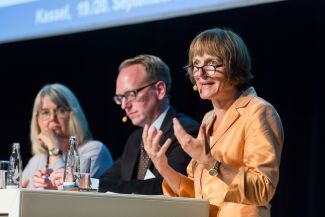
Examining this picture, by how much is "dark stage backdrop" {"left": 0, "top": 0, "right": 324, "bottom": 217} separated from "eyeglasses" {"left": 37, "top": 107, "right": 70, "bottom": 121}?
1078 mm

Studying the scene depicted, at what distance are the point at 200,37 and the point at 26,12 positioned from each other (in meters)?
2.85

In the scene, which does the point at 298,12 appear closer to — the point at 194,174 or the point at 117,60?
the point at 117,60

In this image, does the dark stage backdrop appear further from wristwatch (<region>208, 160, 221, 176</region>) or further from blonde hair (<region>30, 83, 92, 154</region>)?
wristwatch (<region>208, 160, 221, 176</region>)

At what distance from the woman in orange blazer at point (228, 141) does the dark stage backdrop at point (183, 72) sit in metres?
1.88

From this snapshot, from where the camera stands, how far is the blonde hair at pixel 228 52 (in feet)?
9.05

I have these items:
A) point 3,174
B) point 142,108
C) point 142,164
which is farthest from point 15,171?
point 142,108

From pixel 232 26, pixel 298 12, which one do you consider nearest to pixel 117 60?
pixel 232 26

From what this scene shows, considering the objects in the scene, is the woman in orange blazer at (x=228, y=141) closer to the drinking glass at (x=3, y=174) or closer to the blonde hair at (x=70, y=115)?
the drinking glass at (x=3, y=174)

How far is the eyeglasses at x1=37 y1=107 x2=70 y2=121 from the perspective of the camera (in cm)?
459

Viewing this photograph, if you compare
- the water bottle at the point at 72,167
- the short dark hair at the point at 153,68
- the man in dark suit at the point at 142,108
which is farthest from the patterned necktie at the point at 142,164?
the water bottle at the point at 72,167

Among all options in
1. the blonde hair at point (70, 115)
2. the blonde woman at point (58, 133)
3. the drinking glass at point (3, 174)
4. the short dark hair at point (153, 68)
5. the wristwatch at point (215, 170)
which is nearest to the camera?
the wristwatch at point (215, 170)

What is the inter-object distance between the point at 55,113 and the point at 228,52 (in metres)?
2.07

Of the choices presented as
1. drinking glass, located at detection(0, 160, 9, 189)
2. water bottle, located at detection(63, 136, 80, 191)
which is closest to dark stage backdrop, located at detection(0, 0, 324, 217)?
water bottle, located at detection(63, 136, 80, 191)

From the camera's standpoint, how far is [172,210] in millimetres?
2502
